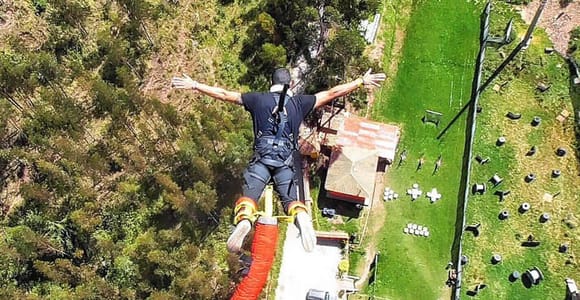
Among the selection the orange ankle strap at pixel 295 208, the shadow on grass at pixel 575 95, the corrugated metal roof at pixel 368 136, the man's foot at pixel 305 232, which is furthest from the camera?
the shadow on grass at pixel 575 95

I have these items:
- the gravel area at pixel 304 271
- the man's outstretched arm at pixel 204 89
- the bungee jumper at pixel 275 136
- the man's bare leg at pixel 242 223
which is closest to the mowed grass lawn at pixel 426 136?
the gravel area at pixel 304 271

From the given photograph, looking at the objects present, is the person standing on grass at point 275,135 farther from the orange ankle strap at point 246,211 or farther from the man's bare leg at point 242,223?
the man's bare leg at point 242,223

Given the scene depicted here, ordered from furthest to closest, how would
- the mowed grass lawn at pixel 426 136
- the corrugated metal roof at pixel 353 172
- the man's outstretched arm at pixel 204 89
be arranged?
the mowed grass lawn at pixel 426 136, the corrugated metal roof at pixel 353 172, the man's outstretched arm at pixel 204 89

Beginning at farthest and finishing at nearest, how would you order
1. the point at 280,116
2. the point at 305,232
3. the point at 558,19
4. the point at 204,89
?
the point at 558,19, the point at 204,89, the point at 280,116, the point at 305,232

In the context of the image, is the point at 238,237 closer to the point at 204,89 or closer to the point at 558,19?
the point at 204,89

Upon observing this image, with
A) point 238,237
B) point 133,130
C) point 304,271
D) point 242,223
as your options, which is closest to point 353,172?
point 304,271

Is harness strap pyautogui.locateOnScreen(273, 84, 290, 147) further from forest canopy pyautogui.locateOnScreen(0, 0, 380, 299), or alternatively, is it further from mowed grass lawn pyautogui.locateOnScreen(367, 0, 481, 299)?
mowed grass lawn pyautogui.locateOnScreen(367, 0, 481, 299)

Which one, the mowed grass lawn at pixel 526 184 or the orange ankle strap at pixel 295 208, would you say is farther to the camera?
the mowed grass lawn at pixel 526 184

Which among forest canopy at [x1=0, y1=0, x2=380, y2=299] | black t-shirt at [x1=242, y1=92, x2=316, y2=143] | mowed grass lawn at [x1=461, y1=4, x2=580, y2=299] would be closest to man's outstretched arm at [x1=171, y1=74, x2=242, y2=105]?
black t-shirt at [x1=242, y1=92, x2=316, y2=143]
